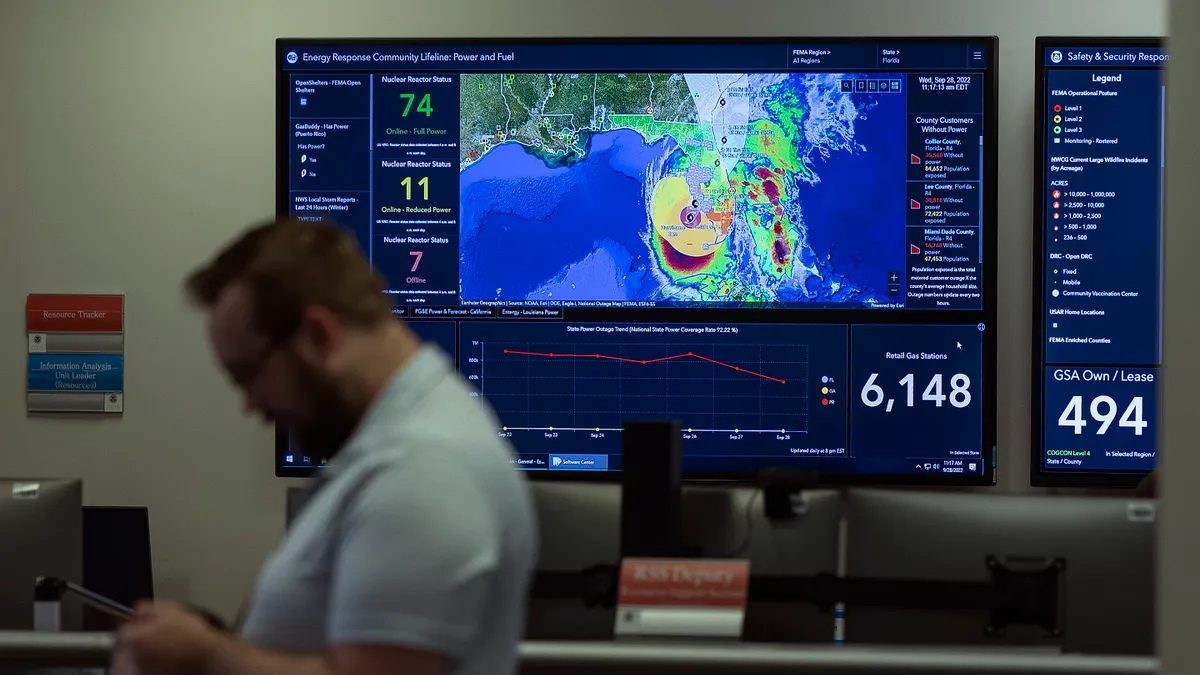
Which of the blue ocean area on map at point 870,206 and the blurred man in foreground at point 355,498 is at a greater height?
the blue ocean area on map at point 870,206

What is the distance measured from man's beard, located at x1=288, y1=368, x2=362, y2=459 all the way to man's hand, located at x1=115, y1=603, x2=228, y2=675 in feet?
0.62

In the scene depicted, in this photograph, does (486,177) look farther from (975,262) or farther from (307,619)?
(307,619)

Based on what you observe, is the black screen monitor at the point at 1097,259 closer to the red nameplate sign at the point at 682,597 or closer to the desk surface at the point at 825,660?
the desk surface at the point at 825,660

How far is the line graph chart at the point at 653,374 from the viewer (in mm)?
3506

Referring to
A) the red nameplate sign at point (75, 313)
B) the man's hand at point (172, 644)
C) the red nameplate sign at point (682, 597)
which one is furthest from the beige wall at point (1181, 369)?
the red nameplate sign at point (75, 313)

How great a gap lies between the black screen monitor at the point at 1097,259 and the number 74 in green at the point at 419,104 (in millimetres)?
1779

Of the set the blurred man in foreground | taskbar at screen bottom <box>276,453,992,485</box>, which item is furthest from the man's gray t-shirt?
taskbar at screen bottom <box>276,453,992,485</box>

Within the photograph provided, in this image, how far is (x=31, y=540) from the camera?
214cm

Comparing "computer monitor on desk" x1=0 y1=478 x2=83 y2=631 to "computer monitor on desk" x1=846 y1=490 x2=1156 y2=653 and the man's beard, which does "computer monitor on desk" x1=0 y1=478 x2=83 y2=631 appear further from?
"computer monitor on desk" x1=846 y1=490 x2=1156 y2=653

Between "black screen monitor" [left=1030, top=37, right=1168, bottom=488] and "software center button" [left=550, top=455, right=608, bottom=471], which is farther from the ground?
"black screen monitor" [left=1030, top=37, right=1168, bottom=488]

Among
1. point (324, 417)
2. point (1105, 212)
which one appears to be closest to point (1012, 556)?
point (324, 417)

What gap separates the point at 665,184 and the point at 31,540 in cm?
202

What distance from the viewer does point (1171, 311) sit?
144 cm

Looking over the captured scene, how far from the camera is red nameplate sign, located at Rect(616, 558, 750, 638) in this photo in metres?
1.98
